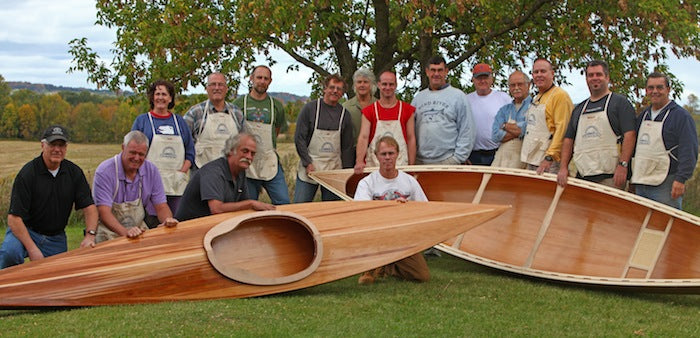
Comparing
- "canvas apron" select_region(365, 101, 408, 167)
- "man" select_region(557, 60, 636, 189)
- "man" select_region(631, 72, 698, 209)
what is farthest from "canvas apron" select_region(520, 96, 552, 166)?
"canvas apron" select_region(365, 101, 408, 167)

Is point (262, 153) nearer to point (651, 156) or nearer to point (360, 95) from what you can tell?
point (360, 95)

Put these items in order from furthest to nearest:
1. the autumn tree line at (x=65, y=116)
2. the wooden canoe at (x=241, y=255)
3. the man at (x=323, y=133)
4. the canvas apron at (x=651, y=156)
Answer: the autumn tree line at (x=65, y=116) < the man at (x=323, y=133) < the canvas apron at (x=651, y=156) < the wooden canoe at (x=241, y=255)

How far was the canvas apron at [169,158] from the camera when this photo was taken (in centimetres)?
656

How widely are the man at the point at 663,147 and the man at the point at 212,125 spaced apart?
3.53 meters

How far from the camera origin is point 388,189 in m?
6.17

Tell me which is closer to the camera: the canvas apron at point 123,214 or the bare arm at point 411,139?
the canvas apron at point 123,214

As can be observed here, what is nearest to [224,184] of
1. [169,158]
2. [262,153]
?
[169,158]

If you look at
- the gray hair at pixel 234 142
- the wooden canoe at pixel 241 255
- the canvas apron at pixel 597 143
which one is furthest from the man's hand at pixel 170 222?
the canvas apron at pixel 597 143

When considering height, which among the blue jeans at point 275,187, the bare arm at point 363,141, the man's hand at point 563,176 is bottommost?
the blue jeans at point 275,187

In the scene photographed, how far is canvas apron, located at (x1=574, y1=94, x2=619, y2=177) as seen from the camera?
20.5 feet

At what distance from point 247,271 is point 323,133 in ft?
7.34

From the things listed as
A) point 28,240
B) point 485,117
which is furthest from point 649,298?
point 28,240

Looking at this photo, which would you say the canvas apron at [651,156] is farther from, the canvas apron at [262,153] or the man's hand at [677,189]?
the canvas apron at [262,153]

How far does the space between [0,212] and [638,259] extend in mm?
9751
